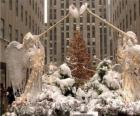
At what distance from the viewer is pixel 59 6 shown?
440 feet

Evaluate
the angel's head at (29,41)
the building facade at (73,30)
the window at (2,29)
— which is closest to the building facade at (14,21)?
the window at (2,29)

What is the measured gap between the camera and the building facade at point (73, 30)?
Result: 132 metres

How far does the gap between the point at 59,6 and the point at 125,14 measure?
8011cm

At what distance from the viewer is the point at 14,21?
41.1m

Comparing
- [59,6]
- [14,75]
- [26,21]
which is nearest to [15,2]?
[26,21]

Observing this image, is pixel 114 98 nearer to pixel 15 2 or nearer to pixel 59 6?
pixel 15 2

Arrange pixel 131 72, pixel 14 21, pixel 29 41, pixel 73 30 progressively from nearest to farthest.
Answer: pixel 131 72 → pixel 29 41 → pixel 14 21 → pixel 73 30

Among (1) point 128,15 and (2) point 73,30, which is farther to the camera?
(2) point 73,30

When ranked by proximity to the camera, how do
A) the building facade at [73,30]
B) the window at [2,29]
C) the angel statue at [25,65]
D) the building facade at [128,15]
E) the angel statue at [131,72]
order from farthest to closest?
the building facade at [73,30] → the building facade at [128,15] → the window at [2,29] → the angel statue at [25,65] → the angel statue at [131,72]

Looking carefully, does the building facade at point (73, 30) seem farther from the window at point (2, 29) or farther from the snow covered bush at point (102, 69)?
the snow covered bush at point (102, 69)

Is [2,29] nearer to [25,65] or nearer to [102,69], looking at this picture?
[25,65]

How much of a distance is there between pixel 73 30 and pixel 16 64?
11877 centimetres

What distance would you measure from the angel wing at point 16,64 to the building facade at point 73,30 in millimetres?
114781

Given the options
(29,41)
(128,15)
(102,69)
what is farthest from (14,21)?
(102,69)
